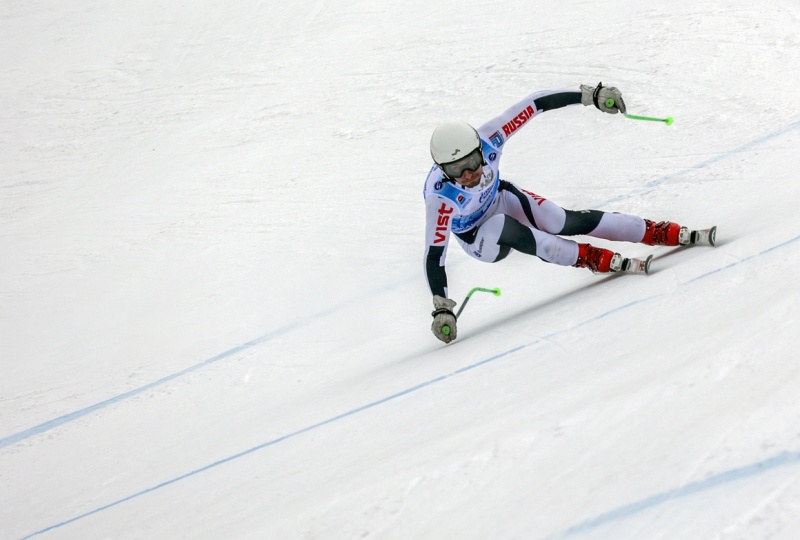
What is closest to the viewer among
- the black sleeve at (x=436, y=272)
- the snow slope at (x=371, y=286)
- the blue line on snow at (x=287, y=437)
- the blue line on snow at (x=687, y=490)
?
the blue line on snow at (x=687, y=490)

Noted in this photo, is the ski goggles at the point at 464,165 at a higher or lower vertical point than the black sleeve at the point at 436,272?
higher

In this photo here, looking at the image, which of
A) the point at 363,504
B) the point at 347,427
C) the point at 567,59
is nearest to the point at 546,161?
the point at 567,59

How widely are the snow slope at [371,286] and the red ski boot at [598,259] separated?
0.13 meters

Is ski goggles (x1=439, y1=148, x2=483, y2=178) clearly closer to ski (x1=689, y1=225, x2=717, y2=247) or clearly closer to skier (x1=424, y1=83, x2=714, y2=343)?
skier (x1=424, y1=83, x2=714, y2=343)

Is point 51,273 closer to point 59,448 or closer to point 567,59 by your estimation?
point 59,448

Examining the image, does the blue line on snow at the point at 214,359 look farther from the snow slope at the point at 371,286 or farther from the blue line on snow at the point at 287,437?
the blue line on snow at the point at 287,437

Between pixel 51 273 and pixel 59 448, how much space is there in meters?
2.94

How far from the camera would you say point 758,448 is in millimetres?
1781

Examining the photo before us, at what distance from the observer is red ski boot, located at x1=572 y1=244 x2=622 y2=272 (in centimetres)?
403

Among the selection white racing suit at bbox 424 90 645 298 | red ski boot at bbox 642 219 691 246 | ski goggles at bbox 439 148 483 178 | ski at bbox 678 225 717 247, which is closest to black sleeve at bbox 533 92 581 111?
white racing suit at bbox 424 90 645 298

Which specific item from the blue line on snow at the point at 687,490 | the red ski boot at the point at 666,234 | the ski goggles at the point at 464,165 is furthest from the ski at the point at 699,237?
the blue line on snow at the point at 687,490

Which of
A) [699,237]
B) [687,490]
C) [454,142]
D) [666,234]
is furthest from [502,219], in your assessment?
[687,490]

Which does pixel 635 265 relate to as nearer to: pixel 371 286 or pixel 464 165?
pixel 464 165

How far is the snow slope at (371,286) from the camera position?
7.06 ft
